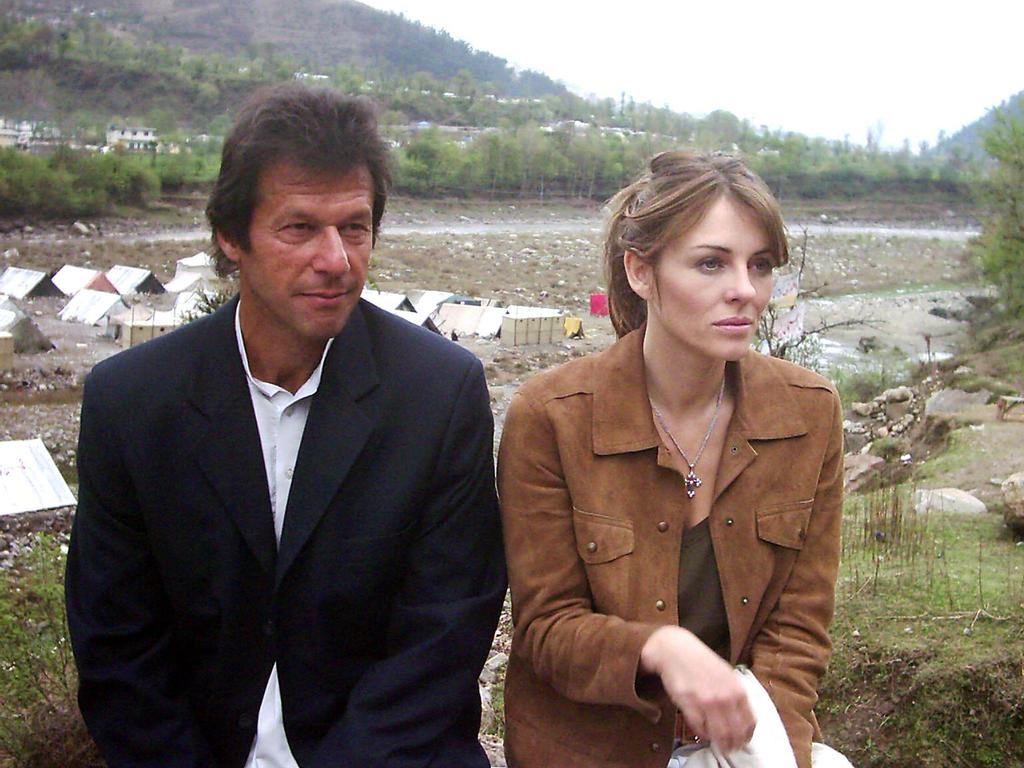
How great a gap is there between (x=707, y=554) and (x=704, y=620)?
0.40 feet

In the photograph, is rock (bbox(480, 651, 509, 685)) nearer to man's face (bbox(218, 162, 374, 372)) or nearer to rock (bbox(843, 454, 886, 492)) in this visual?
man's face (bbox(218, 162, 374, 372))

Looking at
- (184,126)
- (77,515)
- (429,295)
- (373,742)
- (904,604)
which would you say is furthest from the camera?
(184,126)

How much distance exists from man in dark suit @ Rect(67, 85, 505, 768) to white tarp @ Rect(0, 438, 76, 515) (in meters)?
6.43

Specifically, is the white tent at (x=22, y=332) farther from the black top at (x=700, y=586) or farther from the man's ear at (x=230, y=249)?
the black top at (x=700, y=586)

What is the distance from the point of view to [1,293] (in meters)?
18.3

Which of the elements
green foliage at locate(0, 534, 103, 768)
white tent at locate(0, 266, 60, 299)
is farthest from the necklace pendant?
white tent at locate(0, 266, 60, 299)

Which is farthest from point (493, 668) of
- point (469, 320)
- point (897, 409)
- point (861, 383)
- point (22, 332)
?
point (469, 320)

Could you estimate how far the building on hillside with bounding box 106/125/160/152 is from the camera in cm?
3117

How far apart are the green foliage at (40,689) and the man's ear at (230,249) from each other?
4.47ft

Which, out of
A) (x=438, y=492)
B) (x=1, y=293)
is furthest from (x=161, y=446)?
(x=1, y=293)

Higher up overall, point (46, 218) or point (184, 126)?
point (184, 126)

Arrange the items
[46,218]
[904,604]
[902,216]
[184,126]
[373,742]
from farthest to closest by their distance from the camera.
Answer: [902,216] → [184,126] → [46,218] → [904,604] → [373,742]

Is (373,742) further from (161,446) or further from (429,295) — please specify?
(429,295)

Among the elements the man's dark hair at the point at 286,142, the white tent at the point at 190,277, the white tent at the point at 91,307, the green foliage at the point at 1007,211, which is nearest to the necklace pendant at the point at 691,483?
the man's dark hair at the point at 286,142
